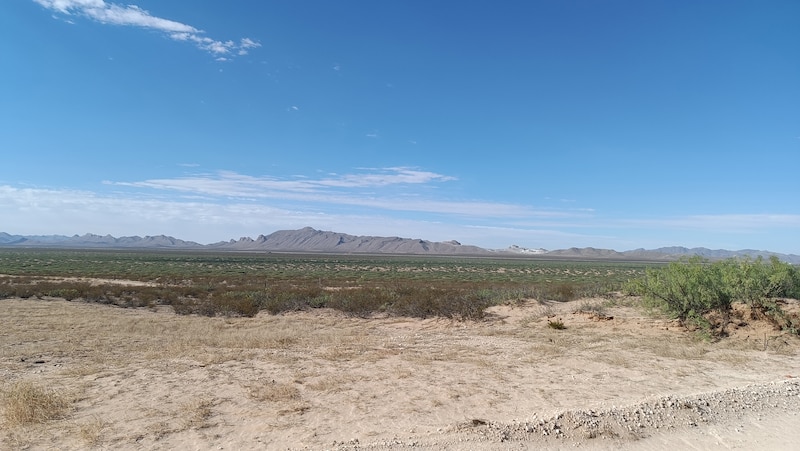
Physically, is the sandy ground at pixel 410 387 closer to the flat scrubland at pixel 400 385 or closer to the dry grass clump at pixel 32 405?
the flat scrubland at pixel 400 385

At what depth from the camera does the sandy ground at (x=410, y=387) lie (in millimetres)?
6480

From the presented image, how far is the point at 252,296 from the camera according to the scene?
2631cm

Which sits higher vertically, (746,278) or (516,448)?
(746,278)

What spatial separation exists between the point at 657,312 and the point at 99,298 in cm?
2694

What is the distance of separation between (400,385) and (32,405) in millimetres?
6098

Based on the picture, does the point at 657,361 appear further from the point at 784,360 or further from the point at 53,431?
the point at 53,431

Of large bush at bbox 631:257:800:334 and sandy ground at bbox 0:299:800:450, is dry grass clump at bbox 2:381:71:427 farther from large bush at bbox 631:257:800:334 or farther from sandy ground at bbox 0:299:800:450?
large bush at bbox 631:257:800:334

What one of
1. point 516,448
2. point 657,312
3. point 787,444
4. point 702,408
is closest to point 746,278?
point 657,312

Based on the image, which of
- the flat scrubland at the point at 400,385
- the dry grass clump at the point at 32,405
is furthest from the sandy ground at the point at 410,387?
the dry grass clump at the point at 32,405

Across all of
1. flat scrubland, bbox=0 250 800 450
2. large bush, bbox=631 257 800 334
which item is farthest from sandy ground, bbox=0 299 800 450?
large bush, bbox=631 257 800 334

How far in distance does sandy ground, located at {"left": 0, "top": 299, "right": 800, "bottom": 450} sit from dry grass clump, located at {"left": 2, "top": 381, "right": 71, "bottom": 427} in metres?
0.19

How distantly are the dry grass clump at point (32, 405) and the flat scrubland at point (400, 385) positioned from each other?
0.11 feet

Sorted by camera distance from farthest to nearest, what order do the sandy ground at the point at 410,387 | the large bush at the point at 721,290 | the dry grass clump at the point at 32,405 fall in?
the large bush at the point at 721,290
the dry grass clump at the point at 32,405
the sandy ground at the point at 410,387

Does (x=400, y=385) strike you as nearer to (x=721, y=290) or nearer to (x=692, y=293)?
(x=692, y=293)
